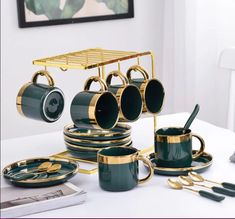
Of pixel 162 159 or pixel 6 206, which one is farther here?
pixel 162 159

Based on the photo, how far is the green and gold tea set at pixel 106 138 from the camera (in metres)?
1.36

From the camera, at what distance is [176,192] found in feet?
4.42

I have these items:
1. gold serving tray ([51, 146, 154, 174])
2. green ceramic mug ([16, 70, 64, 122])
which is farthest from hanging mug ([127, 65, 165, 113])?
green ceramic mug ([16, 70, 64, 122])

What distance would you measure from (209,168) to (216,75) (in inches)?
74.5

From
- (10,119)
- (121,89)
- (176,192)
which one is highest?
(121,89)

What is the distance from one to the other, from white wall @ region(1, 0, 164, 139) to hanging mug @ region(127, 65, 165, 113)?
165cm

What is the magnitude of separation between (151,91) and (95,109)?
269mm

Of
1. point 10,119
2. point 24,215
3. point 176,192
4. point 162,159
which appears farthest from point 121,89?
point 10,119

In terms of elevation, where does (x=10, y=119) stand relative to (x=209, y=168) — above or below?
below

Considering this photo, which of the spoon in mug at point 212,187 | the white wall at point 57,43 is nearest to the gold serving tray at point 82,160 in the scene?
the spoon in mug at point 212,187

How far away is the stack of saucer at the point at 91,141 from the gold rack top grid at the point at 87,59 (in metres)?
0.20

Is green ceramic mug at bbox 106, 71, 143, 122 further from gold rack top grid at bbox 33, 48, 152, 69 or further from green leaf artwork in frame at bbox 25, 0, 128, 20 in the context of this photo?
green leaf artwork in frame at bbox 25, 0, 128, 20

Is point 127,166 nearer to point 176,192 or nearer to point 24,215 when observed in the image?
point 176,192

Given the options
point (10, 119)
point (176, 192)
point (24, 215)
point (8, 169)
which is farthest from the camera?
point (10, 119)
